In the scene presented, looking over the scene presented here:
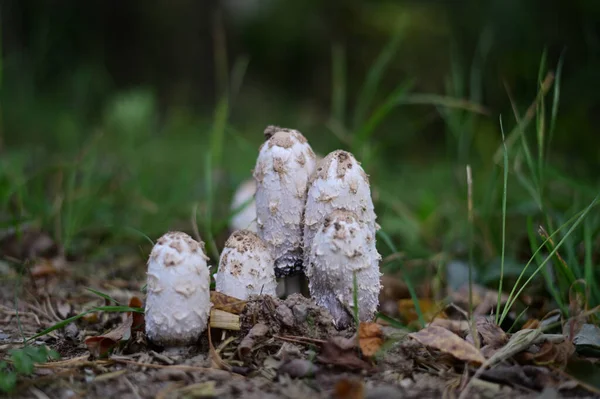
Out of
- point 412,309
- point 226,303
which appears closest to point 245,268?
point 226,303

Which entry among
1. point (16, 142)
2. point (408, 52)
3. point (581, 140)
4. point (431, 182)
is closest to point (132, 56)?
point (16, 142)

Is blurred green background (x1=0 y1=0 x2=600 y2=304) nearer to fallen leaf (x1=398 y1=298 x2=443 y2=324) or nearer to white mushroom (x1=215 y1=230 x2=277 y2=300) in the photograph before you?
fallen leaf (x1=398 y1=298 x2=443 y2=324)

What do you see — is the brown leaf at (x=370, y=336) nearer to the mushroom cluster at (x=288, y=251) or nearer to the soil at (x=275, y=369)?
the soil at (x=275, y=369)

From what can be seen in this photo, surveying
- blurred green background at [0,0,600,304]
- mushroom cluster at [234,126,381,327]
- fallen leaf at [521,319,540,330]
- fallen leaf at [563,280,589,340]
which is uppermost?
blurred green background at [0,0,600,304]

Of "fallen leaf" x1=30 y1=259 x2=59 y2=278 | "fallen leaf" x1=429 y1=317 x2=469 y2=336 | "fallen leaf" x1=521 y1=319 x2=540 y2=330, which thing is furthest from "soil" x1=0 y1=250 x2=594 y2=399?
"fallen leaf" x1=30 y1=259 x2=59 y2=278

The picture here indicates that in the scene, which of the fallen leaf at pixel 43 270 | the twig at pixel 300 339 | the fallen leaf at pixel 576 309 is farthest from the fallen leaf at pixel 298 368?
the fallen leaf at pixel 43 270

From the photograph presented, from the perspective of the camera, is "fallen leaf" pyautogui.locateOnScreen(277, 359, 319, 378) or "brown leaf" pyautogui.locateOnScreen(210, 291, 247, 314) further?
"brown leaf" pyautogui.locateOnScreen(210, 291, 247, 314)

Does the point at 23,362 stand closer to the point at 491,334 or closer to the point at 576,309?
the point at 491,334
